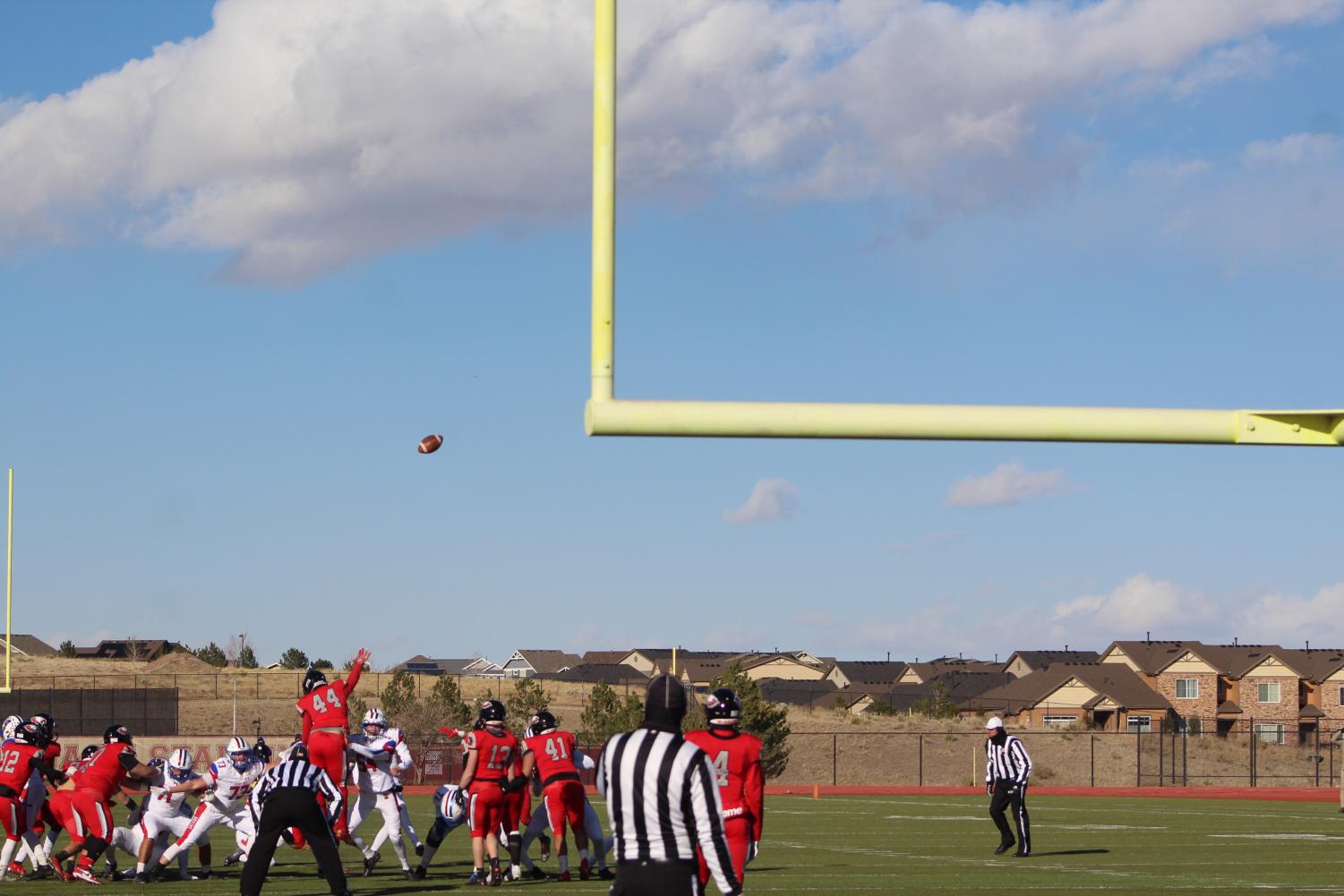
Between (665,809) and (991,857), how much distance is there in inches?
505

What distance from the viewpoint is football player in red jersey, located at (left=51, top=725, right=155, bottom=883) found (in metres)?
15.4

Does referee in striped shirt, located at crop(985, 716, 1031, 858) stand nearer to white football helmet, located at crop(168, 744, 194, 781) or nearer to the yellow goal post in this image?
white football helmet, located at crop(168, 744, 194, 781)

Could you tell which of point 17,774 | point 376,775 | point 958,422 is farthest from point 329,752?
point 958,422

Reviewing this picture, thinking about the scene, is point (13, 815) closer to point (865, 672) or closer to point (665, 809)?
point (665, 809)

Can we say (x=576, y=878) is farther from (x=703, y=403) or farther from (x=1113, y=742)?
(x=1113, y=742)

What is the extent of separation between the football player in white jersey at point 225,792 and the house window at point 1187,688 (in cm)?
6575

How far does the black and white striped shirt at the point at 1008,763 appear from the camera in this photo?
19.0m

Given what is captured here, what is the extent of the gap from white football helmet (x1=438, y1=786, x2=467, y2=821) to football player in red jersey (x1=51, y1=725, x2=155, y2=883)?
2788 millimetres

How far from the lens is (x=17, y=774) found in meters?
15.7

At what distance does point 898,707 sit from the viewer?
9162 centimetres

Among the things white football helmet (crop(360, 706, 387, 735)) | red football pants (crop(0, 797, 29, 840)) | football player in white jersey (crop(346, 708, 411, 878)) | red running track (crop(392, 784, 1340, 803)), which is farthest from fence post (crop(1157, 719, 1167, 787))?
red football pants (crop(0, 797, 29, 840))

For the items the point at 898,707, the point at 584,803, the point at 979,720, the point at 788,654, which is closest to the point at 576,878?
the point at 584,803

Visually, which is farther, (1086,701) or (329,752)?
(1086,701)

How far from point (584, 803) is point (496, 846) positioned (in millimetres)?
A: 1118
